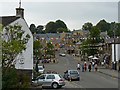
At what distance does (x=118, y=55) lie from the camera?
239 ft

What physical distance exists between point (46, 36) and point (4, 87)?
546 ft

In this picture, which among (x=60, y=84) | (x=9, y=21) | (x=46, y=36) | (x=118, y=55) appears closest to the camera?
(x=60, y=84)

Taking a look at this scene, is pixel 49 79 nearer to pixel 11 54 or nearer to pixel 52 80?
pixel 52 80

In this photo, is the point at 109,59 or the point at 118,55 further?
the point at 109,59

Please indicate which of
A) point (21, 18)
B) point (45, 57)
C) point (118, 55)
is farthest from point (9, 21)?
point (45, 57)

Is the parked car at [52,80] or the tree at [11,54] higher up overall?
the tree at [11,54]

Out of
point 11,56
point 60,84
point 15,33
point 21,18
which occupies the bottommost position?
point 60,84

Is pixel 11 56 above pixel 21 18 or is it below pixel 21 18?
below

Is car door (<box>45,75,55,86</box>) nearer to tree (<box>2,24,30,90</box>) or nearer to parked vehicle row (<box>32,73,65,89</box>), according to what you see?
parked vehicle row (<box>32,73,65,89</box>)

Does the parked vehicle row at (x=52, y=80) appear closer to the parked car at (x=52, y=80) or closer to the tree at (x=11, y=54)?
the parked car at (x=52, y=80)

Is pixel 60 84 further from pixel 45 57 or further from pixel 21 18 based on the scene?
pixel 45 57

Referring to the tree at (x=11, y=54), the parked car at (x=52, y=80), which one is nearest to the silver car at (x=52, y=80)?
the parked car at (x=52, y=80)

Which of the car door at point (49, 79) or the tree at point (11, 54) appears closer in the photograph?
the tree at point (11, 54)

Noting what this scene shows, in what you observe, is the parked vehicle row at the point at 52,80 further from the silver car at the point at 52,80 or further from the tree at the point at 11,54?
the tree at the point at 11,54
